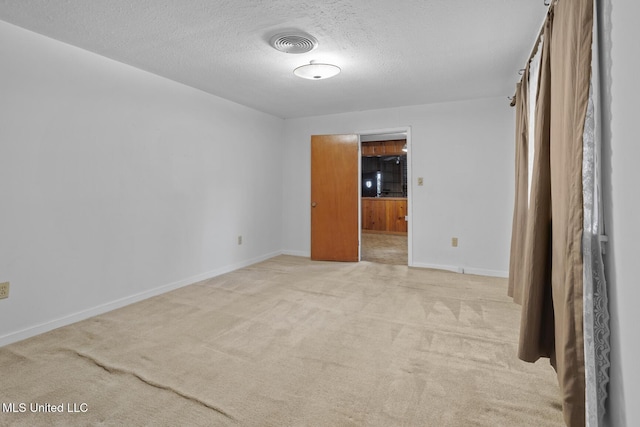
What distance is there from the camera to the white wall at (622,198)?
0.99 meters

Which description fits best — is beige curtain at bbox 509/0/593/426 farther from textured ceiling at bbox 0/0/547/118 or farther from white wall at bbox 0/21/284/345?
white wall at bbox 0/21/284/345

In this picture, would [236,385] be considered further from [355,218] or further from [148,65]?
[355,218]

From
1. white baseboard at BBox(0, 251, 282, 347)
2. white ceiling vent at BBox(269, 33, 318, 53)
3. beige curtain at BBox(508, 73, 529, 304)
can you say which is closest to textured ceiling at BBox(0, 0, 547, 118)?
white ceiling vent at BBox(269, 33, 318, 53)

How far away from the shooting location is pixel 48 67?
8.19ft

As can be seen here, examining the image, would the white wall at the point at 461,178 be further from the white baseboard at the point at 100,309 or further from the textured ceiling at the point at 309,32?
the white baseboard at the point at 100,309

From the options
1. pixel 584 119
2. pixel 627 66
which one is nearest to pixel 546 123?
pixel 584 119

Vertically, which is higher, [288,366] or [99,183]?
[99,183]

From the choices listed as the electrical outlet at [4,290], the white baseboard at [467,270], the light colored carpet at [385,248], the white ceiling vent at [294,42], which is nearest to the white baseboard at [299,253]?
the light colored carpet at [385,248]

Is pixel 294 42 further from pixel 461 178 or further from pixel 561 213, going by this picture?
pixel 461 178

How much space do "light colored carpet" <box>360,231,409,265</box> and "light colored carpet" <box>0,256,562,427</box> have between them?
1.93 metres

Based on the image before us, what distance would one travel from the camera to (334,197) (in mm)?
5102

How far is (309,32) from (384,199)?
5.96 meters

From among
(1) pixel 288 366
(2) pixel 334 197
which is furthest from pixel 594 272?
(2) pixel 334 197

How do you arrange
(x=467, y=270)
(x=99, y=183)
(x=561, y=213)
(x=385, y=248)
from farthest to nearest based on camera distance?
1. (x=385, y=248)
2. (x=467, y=270)
3. (x=99, y=183)
4. (x=561, y=213)
